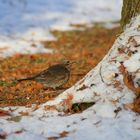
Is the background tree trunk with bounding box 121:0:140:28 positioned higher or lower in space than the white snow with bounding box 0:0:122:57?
higher

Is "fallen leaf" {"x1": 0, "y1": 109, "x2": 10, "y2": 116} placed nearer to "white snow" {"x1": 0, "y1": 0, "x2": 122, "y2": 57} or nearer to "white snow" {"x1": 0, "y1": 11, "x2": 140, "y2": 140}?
"white snow" {"x1": 0, "y1": 11, "x2": 140, "y2": 140}

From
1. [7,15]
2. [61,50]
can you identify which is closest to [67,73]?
[61,50]

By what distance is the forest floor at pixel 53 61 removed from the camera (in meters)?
9.23

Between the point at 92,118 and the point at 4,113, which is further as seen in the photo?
the point at 4,113

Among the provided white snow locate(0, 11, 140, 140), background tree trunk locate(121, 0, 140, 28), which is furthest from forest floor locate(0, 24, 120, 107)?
background tree trunk locate(121, 0, 140, 28)

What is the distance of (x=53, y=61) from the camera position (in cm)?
1303

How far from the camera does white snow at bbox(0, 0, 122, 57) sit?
15071 mm

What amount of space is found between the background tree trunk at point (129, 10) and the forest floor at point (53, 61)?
1.60 metres

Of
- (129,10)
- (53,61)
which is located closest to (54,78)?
(129,10)

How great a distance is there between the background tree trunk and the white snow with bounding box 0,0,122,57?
→ 16.4 feet

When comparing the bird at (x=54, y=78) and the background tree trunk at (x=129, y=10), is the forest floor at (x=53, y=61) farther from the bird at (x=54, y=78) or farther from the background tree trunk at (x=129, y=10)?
the background tree trunk at (x=129, y=10)

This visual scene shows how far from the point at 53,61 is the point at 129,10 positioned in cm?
424

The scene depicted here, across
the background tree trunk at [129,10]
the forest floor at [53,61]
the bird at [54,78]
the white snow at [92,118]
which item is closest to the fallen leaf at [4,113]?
the white snow at [92,118]

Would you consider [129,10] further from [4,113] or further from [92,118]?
[4,113]
